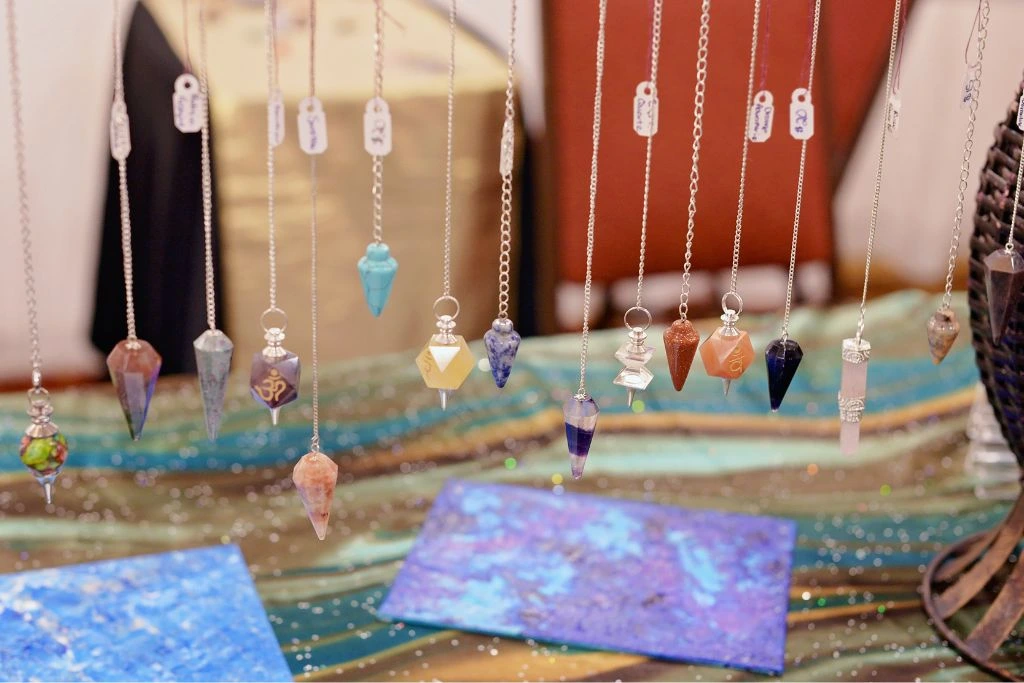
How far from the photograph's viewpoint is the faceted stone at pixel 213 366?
115 cm

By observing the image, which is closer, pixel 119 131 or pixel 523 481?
pixel 119 131

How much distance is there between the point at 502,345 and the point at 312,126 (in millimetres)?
265

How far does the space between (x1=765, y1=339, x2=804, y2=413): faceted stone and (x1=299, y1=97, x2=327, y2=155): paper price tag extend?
471mm

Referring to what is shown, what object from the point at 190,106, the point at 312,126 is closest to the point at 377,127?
the point at 312,126

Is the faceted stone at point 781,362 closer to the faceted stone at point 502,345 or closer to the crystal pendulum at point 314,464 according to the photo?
the faceted stone at point 502,345

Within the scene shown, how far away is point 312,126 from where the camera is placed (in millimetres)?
1155

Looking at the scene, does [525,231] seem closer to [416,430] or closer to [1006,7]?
[416,430]

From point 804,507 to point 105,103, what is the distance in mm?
1267

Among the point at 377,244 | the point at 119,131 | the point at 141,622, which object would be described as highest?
the point at 119,131

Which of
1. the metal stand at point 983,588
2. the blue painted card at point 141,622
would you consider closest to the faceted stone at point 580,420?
the blue painted card at point 141,622

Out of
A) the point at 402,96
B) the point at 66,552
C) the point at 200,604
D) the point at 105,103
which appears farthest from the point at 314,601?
the point at 105,103

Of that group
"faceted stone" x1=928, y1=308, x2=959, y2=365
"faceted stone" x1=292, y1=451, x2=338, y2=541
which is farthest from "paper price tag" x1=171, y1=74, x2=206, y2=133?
"faceted stone" x1=928, y1=308, x2=959, y2=365

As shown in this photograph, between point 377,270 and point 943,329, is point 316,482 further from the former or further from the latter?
point 943,329

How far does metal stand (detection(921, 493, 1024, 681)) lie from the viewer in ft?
4.53
